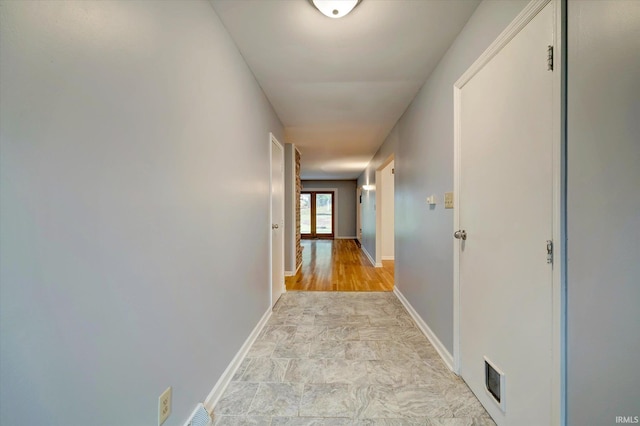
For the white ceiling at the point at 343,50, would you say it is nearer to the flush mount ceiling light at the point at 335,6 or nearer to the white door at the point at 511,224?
the flush mount ceiling light at the point at 335,6

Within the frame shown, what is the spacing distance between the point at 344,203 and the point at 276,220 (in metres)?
7.03

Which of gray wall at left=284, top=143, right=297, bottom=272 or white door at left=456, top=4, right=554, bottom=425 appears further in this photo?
gray wall at left=284, top=143, right=297, bottom=272

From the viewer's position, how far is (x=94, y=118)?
74 cm

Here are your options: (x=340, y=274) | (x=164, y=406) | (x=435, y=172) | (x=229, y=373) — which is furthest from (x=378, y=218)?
(x=164, y=406)

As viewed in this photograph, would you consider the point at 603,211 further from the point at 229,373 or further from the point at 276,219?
the point at 276,219

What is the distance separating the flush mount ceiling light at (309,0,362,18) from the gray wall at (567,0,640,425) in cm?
100

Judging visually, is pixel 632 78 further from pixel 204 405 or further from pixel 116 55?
pixel 204 405

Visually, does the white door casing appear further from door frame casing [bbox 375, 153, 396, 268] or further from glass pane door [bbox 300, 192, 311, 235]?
glass pane door [bbox 300, 192, 311, 235]

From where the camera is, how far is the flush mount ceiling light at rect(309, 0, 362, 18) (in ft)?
4.59

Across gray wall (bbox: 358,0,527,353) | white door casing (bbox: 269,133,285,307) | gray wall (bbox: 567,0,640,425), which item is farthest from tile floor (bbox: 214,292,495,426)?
gray wall (bbox: 567,0,640,425)

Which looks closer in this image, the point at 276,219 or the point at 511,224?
the point at 511,224

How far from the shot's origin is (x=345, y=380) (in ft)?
5.46

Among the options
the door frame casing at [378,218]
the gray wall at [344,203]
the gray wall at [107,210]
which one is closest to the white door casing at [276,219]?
the gray wall at [107,210]

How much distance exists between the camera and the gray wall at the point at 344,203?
392 inches
